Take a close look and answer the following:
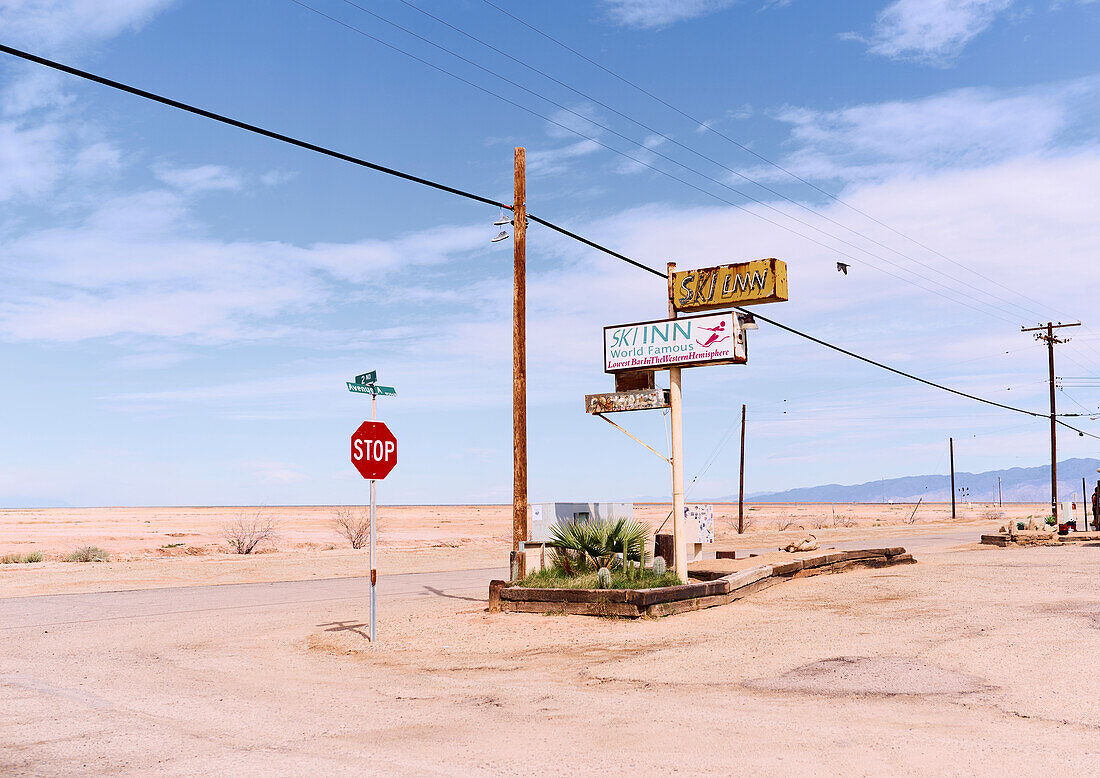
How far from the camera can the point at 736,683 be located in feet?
32.9

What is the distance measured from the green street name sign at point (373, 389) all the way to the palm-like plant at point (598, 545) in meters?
5.07

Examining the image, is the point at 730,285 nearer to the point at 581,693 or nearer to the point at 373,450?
the point at 373,450

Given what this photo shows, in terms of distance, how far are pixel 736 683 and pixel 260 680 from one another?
5617 millimetres

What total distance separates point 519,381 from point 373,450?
493cm

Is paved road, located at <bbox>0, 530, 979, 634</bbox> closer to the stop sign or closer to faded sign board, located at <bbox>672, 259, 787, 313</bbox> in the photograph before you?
the stop sign

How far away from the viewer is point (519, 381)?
18.2 m

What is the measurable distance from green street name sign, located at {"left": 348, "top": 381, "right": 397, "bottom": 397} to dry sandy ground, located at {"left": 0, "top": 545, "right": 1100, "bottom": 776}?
3824 millimetres

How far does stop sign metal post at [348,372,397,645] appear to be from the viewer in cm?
1365

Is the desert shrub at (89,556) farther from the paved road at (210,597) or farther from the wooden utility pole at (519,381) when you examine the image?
the wooden utility pole at (519,381)

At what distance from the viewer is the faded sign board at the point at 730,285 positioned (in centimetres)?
1747

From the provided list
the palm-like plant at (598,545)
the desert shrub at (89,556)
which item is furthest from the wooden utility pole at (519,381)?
the desert shrub at (89,556)

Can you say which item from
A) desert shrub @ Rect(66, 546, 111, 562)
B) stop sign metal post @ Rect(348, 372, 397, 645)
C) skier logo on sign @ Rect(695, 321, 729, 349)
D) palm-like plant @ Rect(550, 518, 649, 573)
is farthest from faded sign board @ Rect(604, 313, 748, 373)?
desert shrub @ Rect(66, 546, 111, 562)

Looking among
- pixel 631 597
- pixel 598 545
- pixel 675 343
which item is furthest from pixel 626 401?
pixel 631 597

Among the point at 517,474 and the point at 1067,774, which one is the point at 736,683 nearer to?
the point at 1067,774
